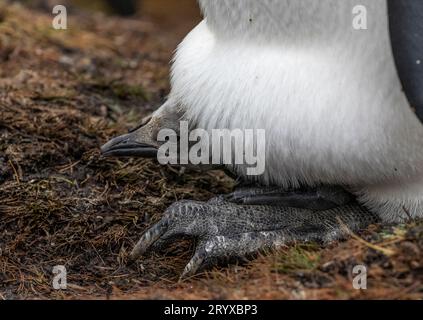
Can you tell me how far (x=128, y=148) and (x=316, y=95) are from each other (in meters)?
0.91

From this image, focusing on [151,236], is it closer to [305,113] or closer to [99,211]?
[99,211]

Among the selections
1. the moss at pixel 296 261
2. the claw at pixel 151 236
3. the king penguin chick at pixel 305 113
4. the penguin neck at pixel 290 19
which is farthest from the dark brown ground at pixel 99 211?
the penguin neck at pixel 290 19

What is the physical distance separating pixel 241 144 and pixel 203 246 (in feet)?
1.34

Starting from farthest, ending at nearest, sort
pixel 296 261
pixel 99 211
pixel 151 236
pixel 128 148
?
pixel 99 211
pixel 128 148
pixel 151 236
pixel 296 261

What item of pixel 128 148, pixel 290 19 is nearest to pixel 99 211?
pixel 128 148

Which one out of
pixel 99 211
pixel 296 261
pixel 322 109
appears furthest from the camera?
pixel 99 211

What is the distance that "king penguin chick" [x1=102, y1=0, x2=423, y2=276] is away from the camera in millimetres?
2740

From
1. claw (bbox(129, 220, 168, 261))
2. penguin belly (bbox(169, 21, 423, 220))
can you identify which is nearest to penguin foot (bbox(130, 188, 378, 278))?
claw (bbox(129, 220, 168, 261))

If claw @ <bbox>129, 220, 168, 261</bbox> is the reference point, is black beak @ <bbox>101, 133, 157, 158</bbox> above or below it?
above

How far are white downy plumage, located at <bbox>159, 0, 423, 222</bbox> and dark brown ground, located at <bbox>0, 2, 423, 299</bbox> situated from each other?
289mm

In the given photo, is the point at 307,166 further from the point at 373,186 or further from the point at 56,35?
the point at 56,35

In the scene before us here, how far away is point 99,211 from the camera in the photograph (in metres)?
3.44

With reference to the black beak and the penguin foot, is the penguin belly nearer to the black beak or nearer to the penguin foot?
the penguin foot
